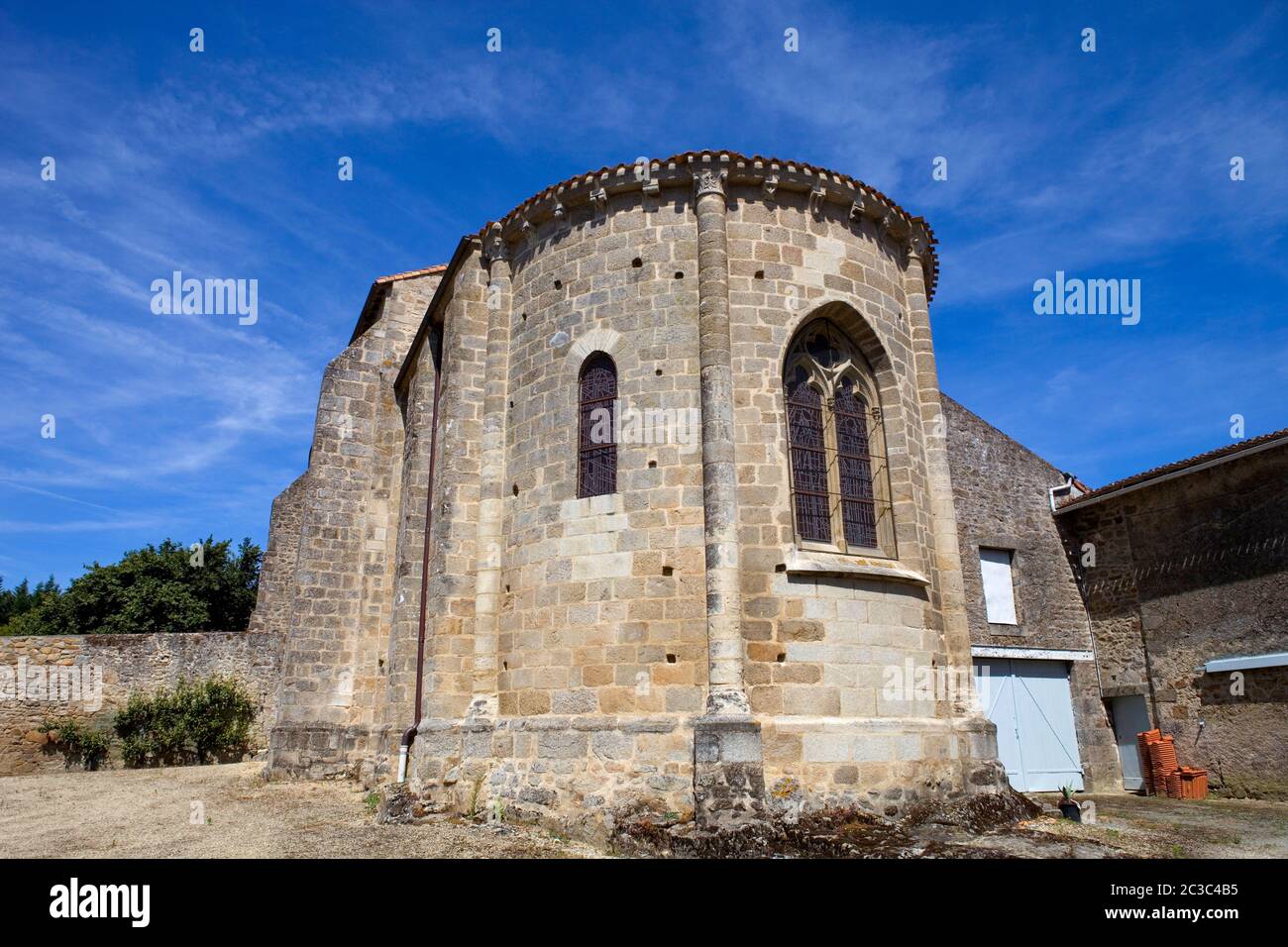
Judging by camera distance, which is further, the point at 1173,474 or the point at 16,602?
the point at 16,602

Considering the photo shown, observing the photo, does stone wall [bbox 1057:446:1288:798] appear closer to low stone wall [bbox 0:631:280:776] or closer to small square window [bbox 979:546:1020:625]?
small square window [bbox 979:546:1020:625]

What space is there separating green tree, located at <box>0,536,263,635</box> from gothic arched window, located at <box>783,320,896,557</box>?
2683 centimetres

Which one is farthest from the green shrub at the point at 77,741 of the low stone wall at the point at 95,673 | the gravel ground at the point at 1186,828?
the gravel ground at the point at 1186,828

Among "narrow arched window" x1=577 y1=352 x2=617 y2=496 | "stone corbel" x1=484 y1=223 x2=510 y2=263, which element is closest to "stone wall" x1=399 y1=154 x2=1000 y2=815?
"stone corbel" x1=484 y1=223 x2=510 y2=263

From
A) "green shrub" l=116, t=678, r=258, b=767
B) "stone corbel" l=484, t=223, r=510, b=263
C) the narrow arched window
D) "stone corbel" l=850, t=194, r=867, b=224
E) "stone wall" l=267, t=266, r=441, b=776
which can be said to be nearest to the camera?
the narrow arched window

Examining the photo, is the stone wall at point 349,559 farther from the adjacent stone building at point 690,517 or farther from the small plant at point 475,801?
the small plant at point 475,801

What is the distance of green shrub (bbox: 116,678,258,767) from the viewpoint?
16250mm

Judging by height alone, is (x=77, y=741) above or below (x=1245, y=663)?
below

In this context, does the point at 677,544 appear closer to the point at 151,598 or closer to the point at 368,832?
the point at 368,832

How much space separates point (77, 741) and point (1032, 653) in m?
18.0

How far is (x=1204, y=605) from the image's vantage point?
46.4ft

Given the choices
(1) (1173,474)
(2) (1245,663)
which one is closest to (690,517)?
(2) (1245,663)

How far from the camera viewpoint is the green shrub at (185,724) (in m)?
16.2
